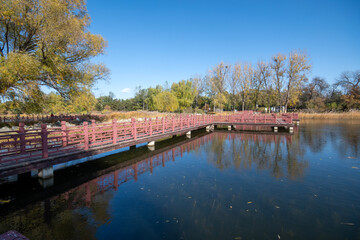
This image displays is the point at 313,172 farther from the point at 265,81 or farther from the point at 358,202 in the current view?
the point at 265,81

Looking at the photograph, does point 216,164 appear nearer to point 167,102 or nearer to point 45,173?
point 45,173

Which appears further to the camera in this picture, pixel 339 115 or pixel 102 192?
pixel 339 115

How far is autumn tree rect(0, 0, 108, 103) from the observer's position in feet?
34.9

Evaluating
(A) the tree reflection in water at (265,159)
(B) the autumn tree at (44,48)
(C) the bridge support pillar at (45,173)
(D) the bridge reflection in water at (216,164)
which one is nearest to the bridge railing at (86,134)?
(C) the bridge support pillar at (45,173)

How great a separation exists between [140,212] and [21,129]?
544 centimetres

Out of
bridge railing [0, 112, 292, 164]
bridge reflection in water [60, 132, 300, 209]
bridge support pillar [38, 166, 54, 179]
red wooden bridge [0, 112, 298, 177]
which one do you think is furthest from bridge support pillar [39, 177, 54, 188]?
bridge reflection in water [60, 132, 300, 209]

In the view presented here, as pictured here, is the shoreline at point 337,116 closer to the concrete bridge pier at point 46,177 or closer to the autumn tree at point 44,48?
the autumn tree at point 44,48

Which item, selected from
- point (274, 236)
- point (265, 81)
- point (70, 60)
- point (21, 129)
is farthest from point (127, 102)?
point (274, 236)

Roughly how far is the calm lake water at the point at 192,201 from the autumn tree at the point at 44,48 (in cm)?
635

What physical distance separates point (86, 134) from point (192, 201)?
17.3 ft

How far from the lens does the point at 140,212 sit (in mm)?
5141

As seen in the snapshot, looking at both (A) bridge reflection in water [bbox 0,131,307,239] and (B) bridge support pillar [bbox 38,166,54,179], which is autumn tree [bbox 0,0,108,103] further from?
(A) bridge reflection in water [bbox 0,131,307,239]

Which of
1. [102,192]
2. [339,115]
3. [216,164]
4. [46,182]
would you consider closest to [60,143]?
[46,182]

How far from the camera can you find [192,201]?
569 cm
